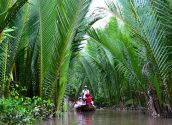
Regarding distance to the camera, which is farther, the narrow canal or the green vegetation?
the narrow canal

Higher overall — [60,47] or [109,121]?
[60,47]

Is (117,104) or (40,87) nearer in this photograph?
(40,87)

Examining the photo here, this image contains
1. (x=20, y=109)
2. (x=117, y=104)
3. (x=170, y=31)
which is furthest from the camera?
(x=117, y=104)

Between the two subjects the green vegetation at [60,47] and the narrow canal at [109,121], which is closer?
the green vegetation at [60,47]

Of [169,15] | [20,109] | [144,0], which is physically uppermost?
[144,0]

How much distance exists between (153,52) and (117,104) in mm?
8976

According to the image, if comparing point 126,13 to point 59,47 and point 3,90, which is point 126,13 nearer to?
point 59,47

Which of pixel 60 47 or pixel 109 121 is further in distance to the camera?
pixel 109 121

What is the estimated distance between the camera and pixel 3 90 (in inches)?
284

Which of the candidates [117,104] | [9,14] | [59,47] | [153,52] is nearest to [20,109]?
[9,14]

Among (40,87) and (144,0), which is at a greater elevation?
(144,0)

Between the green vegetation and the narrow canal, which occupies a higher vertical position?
the green vegetation

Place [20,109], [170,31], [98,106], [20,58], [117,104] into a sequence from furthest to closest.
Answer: [98,106] < [117,104] < [20,58] < [170,31] < [20,109]

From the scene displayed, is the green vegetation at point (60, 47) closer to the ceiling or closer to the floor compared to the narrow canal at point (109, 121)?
closer to the ceiling
